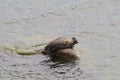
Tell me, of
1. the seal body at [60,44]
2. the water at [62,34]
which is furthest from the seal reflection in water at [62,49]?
the water at [62,34]

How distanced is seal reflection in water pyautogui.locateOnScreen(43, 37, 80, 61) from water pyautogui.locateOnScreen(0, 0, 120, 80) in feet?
0.66

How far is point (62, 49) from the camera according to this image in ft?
33.2

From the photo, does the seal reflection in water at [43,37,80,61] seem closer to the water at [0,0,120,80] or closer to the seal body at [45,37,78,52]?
the seal body at [45,37,78,52]

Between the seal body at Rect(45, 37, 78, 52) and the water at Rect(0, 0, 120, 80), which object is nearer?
the water at Rect(0, 0, 120, 80)

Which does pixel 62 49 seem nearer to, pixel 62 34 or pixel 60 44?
pixel 60 44

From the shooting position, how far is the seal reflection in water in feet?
32.4

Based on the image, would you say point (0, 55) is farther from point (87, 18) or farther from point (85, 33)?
point (87, 18)

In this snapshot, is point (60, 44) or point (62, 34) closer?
point (60, 44)

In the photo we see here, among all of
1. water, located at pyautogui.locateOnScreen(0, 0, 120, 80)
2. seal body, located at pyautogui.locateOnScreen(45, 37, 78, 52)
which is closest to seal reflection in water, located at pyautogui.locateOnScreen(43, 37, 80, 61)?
seal body, located at pyautogui.locateOnScreen(45, 37, 78, 52)

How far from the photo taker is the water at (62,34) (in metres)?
9.05

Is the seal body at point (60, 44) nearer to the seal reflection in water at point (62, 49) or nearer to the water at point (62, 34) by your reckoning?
the seal reflection in water at point (62, 49)

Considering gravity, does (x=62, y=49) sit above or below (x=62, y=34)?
below

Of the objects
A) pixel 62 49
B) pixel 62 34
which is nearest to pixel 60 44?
pixel 62 49

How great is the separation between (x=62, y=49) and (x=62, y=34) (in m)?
1.44
